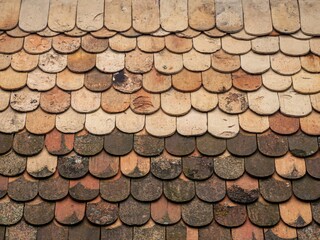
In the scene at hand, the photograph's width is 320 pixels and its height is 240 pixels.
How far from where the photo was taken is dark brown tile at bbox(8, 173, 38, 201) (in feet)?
9.95

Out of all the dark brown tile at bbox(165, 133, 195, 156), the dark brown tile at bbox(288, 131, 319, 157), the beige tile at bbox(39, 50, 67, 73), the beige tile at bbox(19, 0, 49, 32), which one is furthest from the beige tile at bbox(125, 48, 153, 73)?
the dark brown tile at bbox(288, 131, 319, 157)

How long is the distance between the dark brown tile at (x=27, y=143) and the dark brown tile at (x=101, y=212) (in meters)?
0.47

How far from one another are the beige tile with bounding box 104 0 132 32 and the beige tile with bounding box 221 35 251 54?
0.63 m

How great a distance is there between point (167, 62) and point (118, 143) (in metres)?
0.63

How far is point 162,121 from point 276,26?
3.29 ft

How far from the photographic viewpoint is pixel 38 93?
3.38 m

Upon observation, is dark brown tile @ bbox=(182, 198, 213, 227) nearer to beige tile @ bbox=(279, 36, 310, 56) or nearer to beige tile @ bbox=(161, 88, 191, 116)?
beige tile @ bbox=(161, 88, 191, 116)

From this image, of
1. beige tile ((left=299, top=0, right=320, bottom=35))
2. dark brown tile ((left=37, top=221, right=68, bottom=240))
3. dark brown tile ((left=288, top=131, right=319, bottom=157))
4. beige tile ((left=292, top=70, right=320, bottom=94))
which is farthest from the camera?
beige tile ((left=299, top=0, right=320, bottom=35))

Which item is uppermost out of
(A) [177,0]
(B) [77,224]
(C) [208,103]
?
(A) [177,0]

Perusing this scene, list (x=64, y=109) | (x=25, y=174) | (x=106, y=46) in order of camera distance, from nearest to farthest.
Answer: (x=25, y=174) → (x=64, y=109) → (x=106, y=46)

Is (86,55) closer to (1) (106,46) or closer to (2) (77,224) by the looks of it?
(1) (106,46)

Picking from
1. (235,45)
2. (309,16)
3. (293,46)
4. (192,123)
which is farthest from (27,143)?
(309,16)

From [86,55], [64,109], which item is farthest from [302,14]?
[64,109]

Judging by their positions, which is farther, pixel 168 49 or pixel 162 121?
pixel 168 49
